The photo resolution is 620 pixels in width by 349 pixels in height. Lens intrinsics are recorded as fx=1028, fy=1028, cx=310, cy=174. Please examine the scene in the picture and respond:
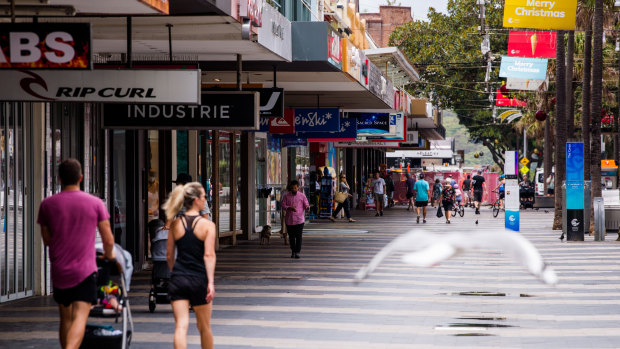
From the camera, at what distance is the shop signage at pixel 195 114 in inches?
525

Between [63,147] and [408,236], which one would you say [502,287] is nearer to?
[63,147]

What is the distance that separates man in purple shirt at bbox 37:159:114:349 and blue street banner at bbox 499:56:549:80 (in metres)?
26.0

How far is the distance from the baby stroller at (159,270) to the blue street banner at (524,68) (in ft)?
71.6

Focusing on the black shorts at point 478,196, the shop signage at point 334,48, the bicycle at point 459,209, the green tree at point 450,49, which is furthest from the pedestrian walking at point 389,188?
the shop signage at point 334,48

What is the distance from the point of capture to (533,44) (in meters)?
31.2

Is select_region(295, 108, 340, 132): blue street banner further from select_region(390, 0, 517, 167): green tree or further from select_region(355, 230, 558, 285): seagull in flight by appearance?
select_region(390, 0, 517, 167): green tree

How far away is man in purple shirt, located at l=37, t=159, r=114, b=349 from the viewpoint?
7242 millimetres

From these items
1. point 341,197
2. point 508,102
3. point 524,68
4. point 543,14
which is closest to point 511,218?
point 524,68

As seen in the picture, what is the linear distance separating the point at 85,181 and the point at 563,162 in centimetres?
1936

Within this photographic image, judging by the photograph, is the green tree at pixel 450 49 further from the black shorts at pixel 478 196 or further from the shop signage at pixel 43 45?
the shop signage at pixel 43 45

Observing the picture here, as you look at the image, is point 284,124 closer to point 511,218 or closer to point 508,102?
point 511,218

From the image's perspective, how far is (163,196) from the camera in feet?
62.7

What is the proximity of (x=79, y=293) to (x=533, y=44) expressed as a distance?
25.9m

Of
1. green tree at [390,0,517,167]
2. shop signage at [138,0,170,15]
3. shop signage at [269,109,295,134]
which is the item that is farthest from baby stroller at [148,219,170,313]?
green tree at [390,0,517,167]
